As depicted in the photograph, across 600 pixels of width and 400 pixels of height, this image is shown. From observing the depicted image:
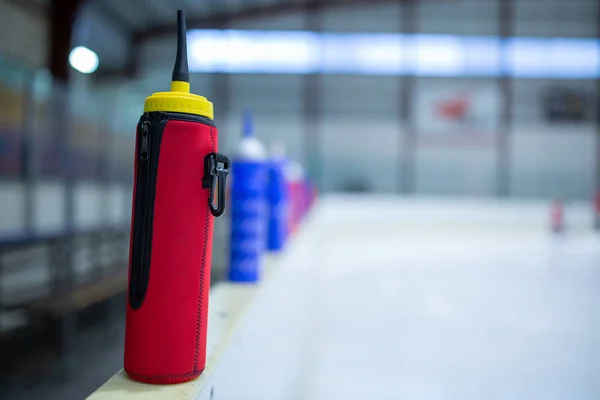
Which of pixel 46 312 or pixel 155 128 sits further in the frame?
pixel 46 312

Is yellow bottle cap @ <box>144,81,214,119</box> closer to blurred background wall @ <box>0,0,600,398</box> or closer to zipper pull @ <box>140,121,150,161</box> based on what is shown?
zipper pull @ <box>140,121,150,161</box>

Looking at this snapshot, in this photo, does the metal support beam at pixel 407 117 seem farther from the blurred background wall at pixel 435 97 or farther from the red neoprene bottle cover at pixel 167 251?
the red neoprene bottle cover at pixel 167 251

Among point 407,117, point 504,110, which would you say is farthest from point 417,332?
point 504,110

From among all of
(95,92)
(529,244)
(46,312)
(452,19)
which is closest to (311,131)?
(452,19)

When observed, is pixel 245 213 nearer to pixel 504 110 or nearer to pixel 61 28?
pixel 61 28

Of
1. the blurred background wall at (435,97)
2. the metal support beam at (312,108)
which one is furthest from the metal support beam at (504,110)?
the metal support beam at (312,108)

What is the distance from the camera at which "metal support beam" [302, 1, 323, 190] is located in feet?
23.8

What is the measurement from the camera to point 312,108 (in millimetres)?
7316

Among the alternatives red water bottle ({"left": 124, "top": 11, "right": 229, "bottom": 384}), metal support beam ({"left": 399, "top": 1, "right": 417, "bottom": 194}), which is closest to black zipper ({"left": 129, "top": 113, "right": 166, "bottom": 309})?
red water bottle ({"left": 124, "top": 11, "right": 229, "bottom": 384})

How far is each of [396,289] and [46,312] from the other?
1986 millimetres

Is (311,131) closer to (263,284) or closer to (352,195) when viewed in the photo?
(352,195)

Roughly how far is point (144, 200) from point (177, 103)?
112mm

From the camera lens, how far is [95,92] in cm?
400

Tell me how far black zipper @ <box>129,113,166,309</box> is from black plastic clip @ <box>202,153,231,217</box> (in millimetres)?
55
